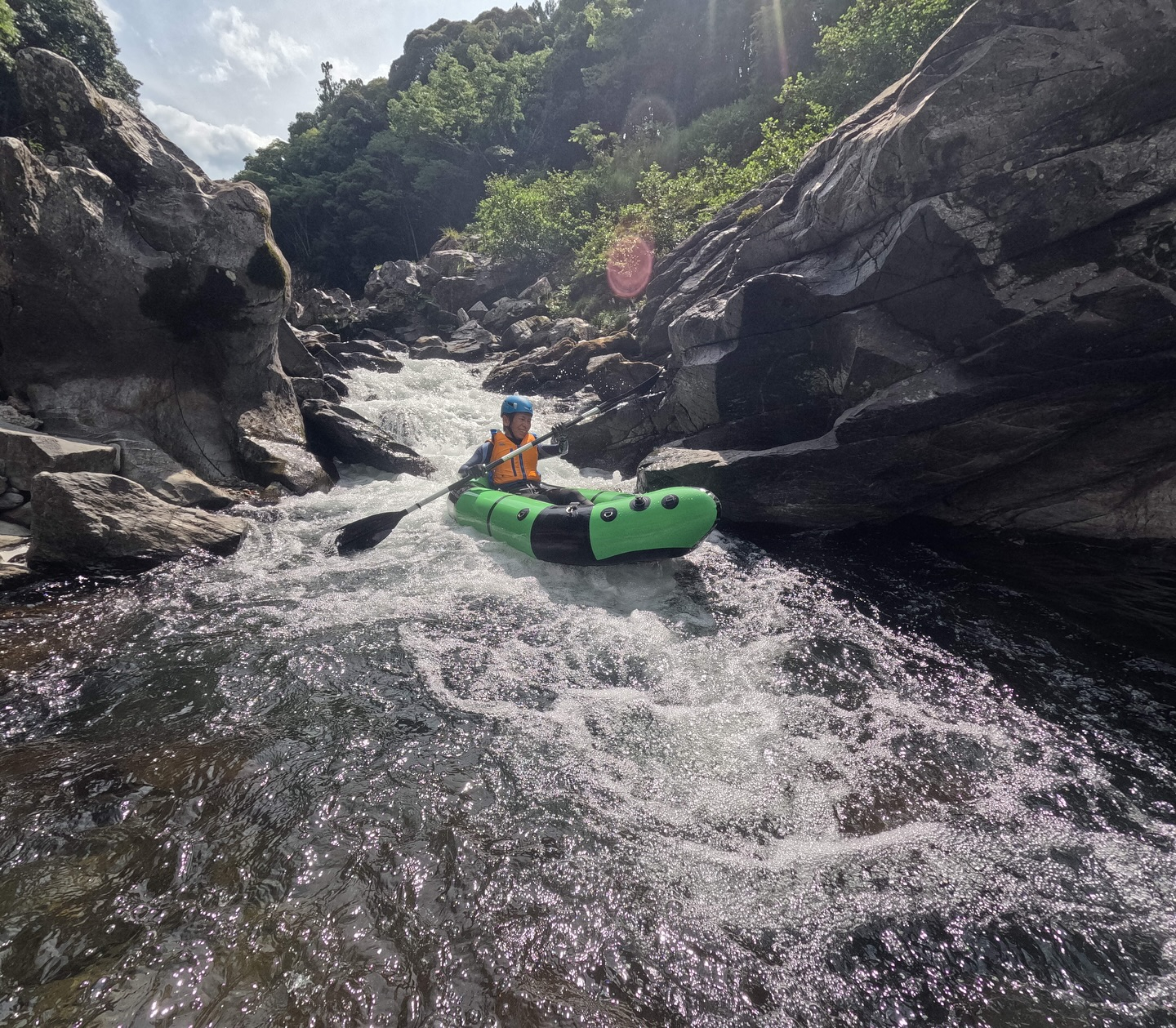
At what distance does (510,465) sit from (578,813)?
16.6ft

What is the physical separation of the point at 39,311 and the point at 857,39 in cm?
1820

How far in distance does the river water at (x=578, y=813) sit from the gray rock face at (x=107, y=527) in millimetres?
329

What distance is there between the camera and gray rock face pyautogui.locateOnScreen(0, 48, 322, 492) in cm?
654

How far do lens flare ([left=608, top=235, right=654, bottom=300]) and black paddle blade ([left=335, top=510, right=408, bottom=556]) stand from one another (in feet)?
40.6

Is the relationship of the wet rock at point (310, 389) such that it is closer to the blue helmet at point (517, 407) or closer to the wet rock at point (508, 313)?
the blue helmet at point (517, 407)

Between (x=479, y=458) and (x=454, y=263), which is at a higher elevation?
(x=454, y=263)

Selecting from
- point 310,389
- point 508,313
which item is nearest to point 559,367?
point 310,389

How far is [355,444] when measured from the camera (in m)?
9.02

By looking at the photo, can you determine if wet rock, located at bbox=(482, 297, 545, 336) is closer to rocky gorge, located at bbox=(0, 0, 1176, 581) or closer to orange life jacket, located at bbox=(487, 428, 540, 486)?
rocky gorge, located at bbox=(0, 0, 1176, 581)

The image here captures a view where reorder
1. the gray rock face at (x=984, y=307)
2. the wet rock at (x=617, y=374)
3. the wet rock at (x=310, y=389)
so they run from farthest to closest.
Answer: the wet rock at (x=617, y=374) → the wet rock at (x=310, y=389) → the gray rock face at (x=984, y=307)

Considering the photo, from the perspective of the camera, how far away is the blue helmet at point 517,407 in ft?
23.7

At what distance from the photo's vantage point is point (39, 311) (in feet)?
21.5

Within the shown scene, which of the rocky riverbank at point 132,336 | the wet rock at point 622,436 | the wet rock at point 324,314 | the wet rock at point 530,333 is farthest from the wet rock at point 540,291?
the wet rock at point 622,436

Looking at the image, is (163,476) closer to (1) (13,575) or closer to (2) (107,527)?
(2) (107,527)
